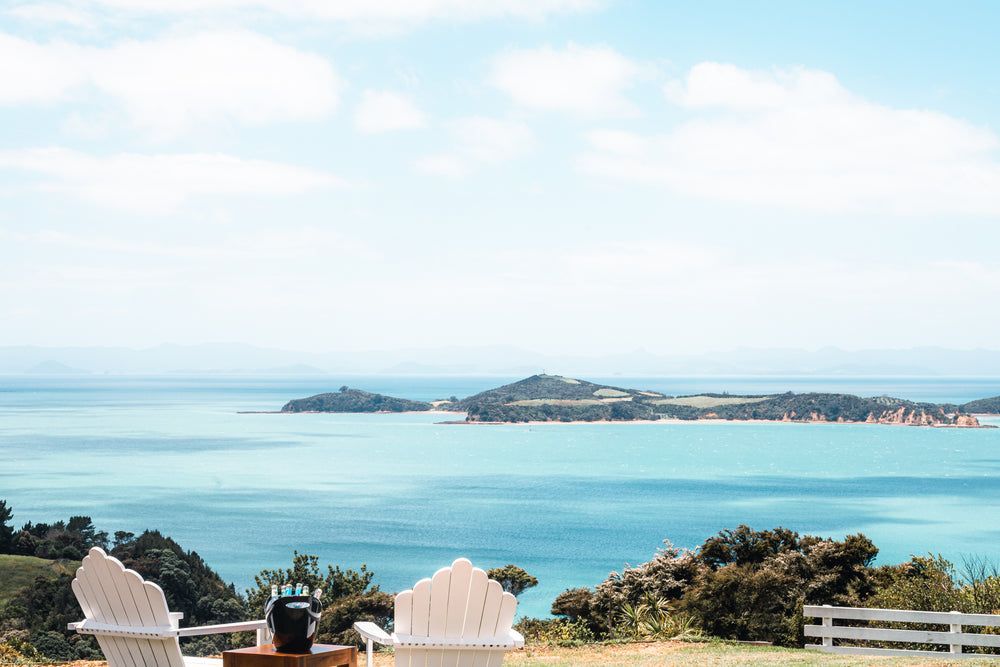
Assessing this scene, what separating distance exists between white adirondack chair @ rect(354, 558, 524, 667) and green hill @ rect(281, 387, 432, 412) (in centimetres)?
13407

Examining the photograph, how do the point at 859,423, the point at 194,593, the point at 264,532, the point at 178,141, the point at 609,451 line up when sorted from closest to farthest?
1. the point at 194,593
2. the point at 264,532
3. the point at 178,141
4. the point at 609,451
5. the point at 859,423

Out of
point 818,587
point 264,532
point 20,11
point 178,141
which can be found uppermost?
point 178,141

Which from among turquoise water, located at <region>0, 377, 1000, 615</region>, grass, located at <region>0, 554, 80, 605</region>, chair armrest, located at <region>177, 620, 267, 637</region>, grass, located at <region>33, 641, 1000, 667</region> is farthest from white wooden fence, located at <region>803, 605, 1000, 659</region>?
turquoise water, located at <region>0, 377, 1000, 615</region>

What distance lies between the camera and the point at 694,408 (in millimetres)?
126500

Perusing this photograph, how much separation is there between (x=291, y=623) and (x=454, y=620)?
28.3 inches

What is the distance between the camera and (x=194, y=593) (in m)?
→ 27.5

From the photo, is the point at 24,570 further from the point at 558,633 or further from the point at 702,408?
the point at 702,408

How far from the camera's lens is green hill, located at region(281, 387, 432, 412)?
139 meters

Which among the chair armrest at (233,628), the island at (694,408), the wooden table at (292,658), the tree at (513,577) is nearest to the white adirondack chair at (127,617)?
the chair armrest at (233,628)

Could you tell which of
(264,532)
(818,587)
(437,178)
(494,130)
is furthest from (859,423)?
(818,587)

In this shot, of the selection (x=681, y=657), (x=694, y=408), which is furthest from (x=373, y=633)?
(x=694, y=408)

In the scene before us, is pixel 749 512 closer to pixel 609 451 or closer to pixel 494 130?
pixel 494 130

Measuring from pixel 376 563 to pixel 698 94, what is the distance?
853 inches

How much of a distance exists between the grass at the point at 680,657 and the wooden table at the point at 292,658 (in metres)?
3.35
